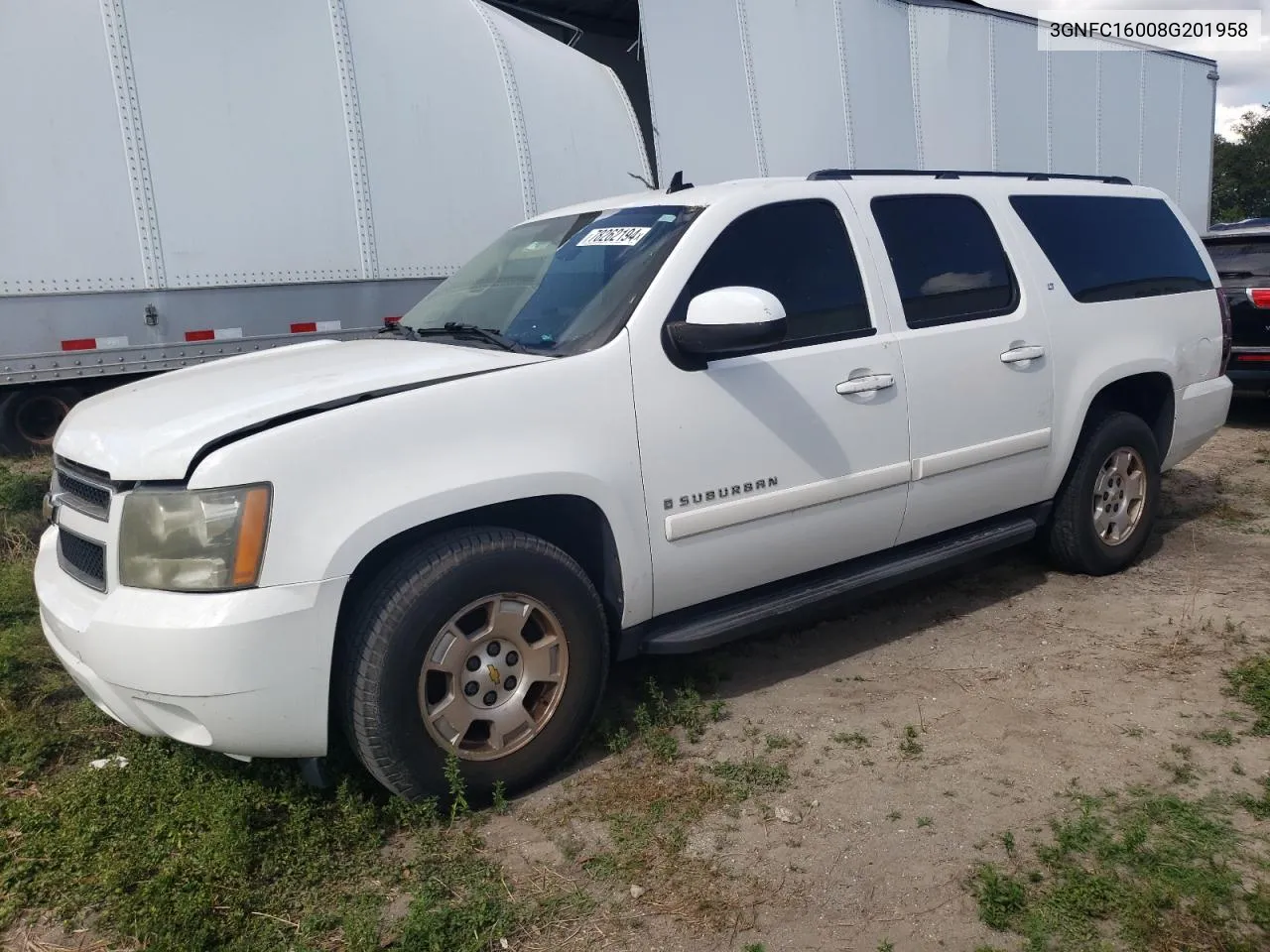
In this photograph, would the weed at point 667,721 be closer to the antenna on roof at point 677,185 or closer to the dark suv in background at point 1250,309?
the antenna on roof at point 677,185

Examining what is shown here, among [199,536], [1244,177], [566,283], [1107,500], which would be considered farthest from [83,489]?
[1244,177]

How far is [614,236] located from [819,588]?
150cm

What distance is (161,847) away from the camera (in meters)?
2.88

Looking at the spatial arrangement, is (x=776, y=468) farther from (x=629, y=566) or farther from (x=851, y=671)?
(x=851, y=671)

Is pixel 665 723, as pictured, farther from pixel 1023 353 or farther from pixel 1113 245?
pixel 1113 245

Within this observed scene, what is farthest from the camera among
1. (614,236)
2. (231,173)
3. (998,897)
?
(231,173)

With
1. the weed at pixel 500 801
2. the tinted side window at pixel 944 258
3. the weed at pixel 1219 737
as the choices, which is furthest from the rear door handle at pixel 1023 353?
the weed at pixel 500 801

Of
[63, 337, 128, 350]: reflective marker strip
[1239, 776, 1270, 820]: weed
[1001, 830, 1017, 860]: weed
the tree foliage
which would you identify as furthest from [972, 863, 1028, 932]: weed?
the tree foliage

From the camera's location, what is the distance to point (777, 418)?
11.7ft

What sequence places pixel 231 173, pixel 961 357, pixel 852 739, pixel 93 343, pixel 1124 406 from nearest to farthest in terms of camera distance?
pixel 852 739
pixel 961 357
pixel 1124 406
pixel 93 343
pixel 231 173

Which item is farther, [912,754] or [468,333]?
[468,333]

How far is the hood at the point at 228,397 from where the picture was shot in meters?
2.74

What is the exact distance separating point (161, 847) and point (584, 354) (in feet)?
6.15

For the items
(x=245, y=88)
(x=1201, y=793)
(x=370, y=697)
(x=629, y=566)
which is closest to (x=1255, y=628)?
(x=1201, y=793)
